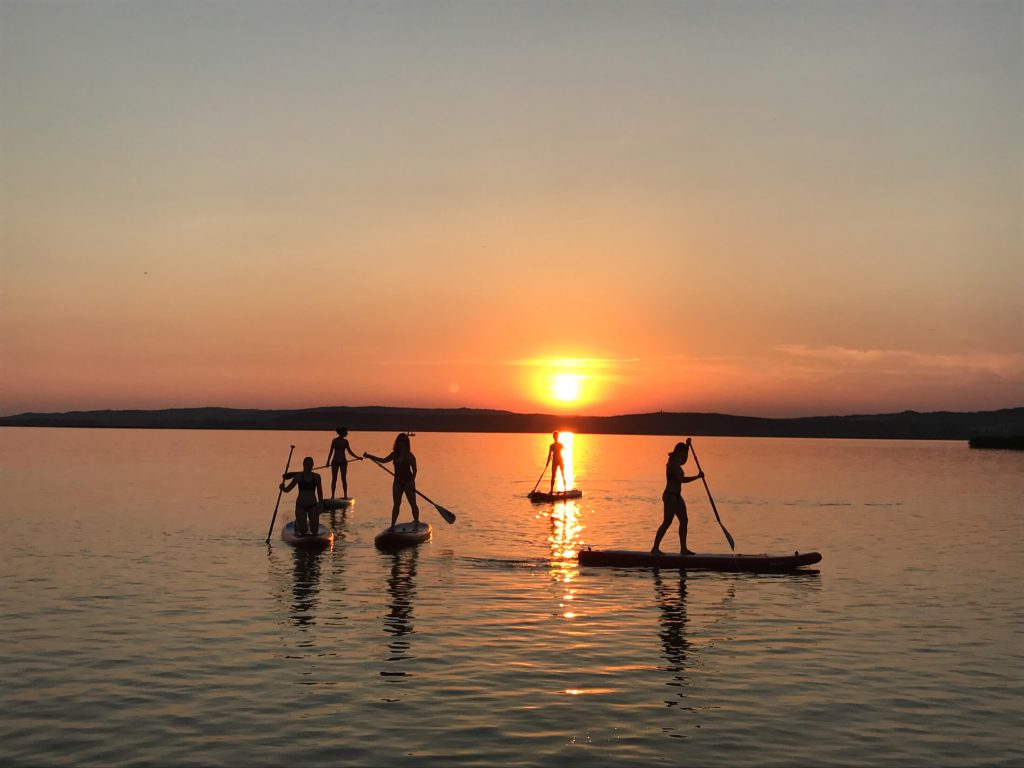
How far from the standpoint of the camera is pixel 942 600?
20172 millimetres

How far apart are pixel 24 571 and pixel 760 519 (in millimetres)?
24810

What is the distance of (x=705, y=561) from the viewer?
2355cm

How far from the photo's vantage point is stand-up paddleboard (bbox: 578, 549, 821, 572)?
23359mm

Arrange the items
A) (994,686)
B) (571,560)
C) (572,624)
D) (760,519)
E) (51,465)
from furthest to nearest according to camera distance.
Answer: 1. (51,465)
2. (760,519)
3. (571,560)
4. (572,624)
5. (994,686)

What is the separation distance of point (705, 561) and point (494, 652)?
9.78 m

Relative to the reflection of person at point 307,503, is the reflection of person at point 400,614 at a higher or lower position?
lower

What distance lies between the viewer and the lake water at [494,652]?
1090 centimetres

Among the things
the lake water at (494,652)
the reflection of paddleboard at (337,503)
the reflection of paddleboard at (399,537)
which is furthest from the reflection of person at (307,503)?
the reflection of paddleboard at (337,503)

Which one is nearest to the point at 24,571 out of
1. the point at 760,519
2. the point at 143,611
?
the point at 143,611

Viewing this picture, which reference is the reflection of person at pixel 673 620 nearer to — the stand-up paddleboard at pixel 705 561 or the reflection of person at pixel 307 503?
the stand-up paddleboard at pixel 705 561

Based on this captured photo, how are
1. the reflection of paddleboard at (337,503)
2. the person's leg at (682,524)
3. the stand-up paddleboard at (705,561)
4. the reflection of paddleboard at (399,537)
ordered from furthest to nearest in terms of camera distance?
the reflection of paddleboard at (337,503), the reflection of paddleboard at (399,537), the person's leg at (682,524), the stand-up paddleboard at (705,561)

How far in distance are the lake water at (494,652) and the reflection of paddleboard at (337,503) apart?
567cm

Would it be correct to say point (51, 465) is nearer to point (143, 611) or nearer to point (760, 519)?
point (760, 519)

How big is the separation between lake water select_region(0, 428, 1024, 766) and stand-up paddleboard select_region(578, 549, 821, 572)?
1.82 ft
